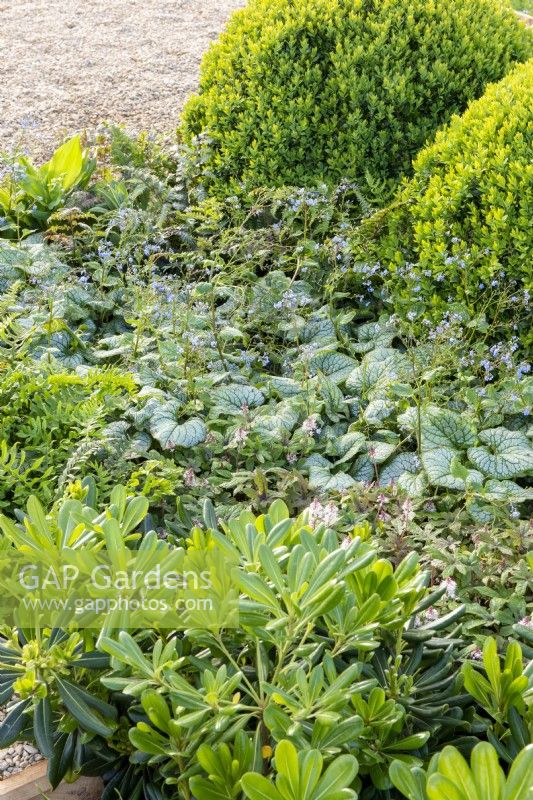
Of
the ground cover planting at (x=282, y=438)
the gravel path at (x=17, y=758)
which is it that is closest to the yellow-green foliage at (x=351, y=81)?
the ground cover planting at (x=282, y=438)

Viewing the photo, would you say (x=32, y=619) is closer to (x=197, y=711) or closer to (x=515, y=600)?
(x=197, y=711)

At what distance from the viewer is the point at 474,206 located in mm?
3822

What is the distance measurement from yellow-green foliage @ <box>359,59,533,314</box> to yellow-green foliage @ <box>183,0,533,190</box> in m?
0.43

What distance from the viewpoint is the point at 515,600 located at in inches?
104

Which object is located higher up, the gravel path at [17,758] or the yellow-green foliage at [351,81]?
the yellow-green foliage at [351,81]

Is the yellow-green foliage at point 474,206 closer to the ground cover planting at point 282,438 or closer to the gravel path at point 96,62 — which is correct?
the ground cover planting at point 282,438

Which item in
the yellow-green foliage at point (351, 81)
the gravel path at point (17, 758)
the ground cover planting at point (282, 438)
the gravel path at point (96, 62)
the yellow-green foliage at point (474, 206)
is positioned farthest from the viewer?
the gravel path at point (96, 62)

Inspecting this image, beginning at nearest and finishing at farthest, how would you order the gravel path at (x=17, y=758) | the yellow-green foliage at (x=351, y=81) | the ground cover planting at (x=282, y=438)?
1. the ground cover planting at (x=282, y=438)
2. the gravel path at (x=17, y=758)
3. the yellow-green foliage at (x=351, y=81)

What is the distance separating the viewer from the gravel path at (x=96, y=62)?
18.9 feet

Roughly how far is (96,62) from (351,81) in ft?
9.18

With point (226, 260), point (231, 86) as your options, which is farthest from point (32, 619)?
point (231, 86)

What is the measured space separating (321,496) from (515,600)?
2.60 ft

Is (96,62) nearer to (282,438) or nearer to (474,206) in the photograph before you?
(474,206)

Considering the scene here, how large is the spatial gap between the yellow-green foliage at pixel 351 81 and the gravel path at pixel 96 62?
46.5 inches
